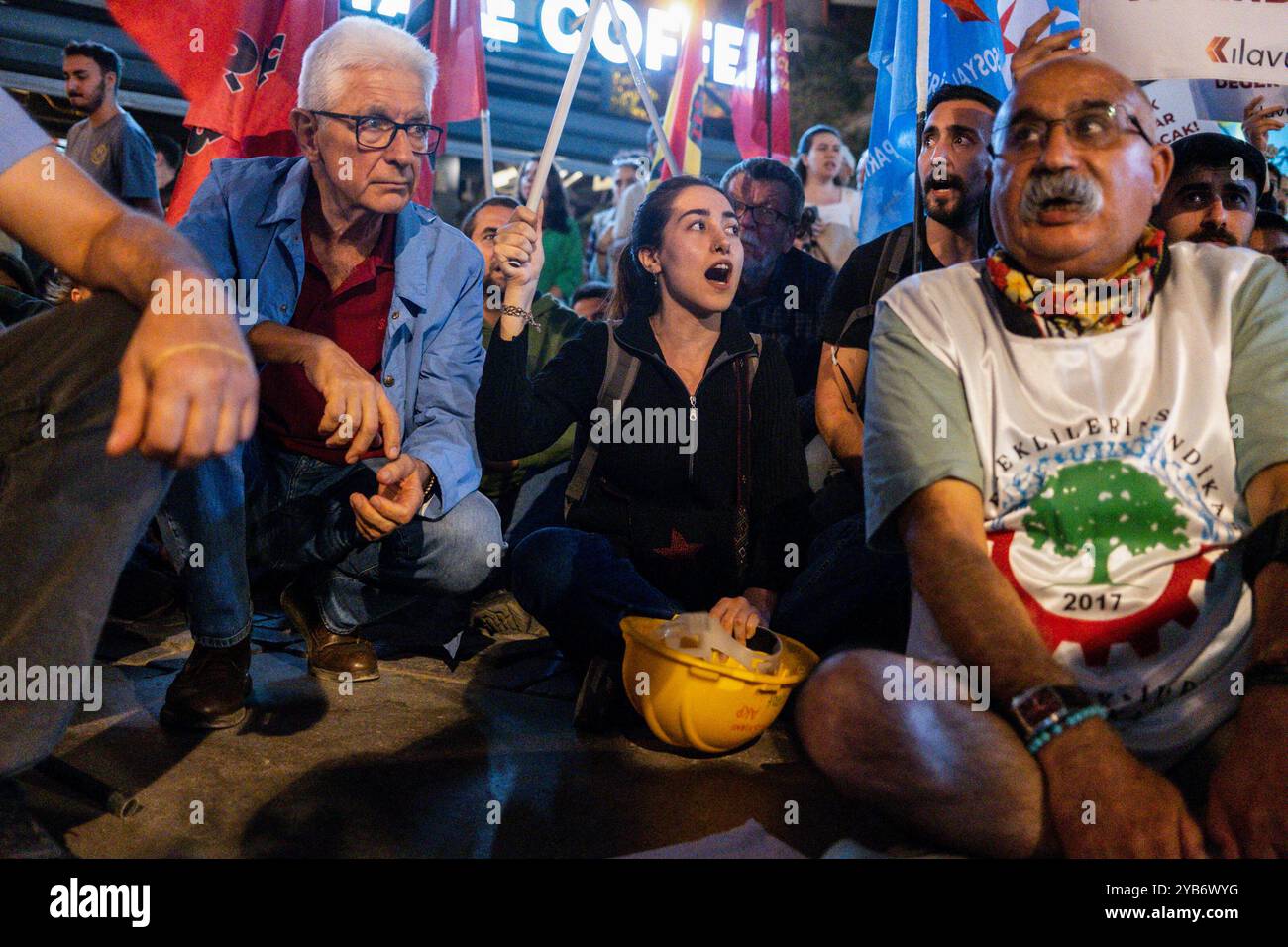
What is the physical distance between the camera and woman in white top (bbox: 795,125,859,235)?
7.52 m

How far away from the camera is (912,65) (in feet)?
15.0

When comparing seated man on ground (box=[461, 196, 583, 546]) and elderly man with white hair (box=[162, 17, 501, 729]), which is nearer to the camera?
elderly man with white hair (box=[162, 17, 501, 729])

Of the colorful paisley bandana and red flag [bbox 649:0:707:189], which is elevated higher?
red flag [bbox 649:0:707:189]

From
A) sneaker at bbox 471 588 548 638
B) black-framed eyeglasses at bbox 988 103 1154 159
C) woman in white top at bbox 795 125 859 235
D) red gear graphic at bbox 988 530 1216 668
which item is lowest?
sneaker at bbox 471 588 548 638

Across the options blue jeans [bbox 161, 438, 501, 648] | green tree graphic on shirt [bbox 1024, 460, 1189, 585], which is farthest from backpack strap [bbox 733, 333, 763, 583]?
green tree graphic on shirt [bbox 1024, 460, 1189, 585]

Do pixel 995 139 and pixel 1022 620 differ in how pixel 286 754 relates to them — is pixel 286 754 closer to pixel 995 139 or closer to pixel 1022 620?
pixel 1022 620

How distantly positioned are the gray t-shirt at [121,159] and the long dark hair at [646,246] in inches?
134

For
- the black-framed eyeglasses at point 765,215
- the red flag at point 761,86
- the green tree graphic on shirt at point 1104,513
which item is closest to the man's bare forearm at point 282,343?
the green tree graphic on shirt at point 1104,513

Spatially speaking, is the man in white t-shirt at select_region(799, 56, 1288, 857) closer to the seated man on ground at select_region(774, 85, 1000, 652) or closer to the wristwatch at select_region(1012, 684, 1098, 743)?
the wristwatch at select_region(1012, 684, 1098, 743)

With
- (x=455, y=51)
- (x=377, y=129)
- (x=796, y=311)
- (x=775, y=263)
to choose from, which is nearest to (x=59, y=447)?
(x=377, y=129)

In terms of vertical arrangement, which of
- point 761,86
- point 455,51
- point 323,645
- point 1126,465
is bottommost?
point 323,645

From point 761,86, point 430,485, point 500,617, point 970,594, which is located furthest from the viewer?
point 761,86

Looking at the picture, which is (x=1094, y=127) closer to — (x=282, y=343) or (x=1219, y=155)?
(x=1219, y=155)

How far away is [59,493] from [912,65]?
408cm
